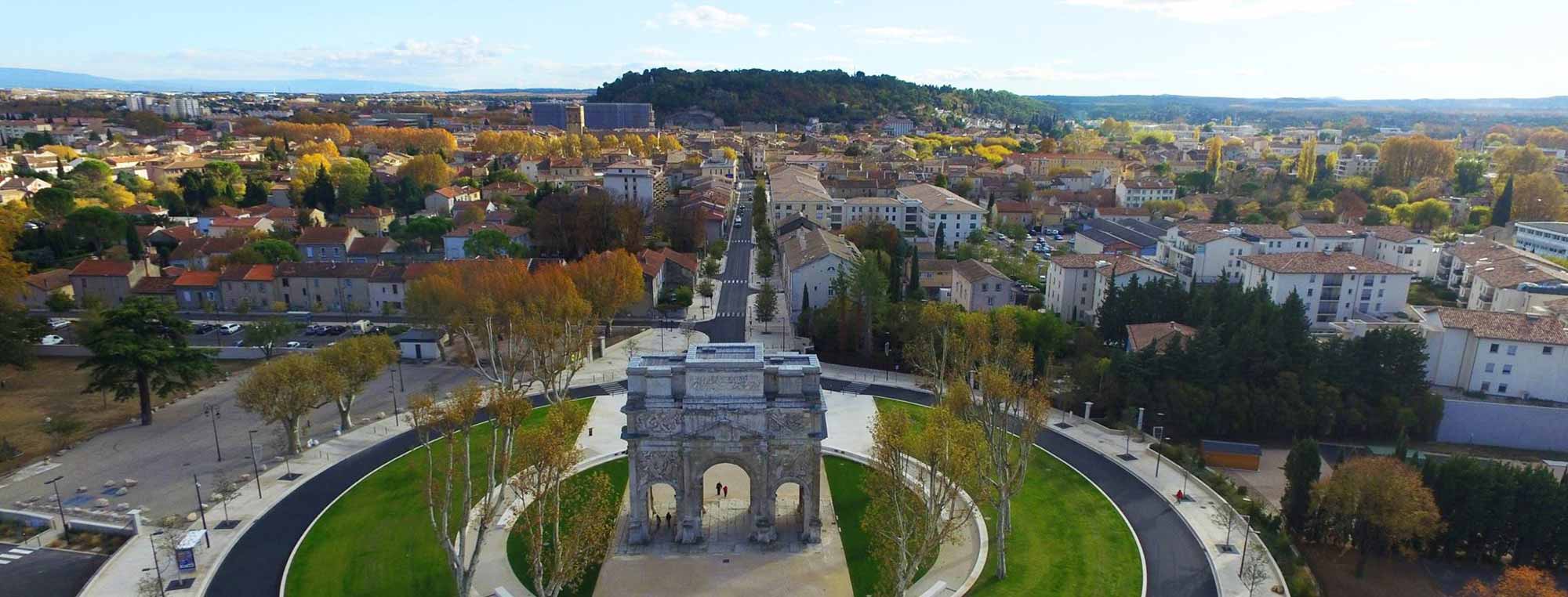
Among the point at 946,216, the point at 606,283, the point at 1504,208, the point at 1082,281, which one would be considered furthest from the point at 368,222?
the point at 1504,208

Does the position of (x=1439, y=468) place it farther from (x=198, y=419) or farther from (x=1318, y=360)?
(x=198, y=419)

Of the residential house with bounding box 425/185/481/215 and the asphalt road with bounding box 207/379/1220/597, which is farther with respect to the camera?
the residential house with bounding box 425/185/481/215

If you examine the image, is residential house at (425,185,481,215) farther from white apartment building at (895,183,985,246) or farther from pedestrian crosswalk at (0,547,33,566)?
pedestrian crosswalk at (0,547,33,566)

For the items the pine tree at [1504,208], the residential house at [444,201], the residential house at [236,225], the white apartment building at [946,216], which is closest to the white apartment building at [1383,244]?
the pine tree at [1504,208]

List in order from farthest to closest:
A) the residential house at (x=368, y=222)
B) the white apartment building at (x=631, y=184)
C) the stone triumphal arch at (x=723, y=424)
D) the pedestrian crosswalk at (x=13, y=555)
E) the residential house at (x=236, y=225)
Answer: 1. the white apartment building at (x=631, y=184)
2. the residential house at (x=368, y=222)
3. the residential house at (x=236, y=225)
4. the pedestrian crosswalk at (x=13, y=555)
5. the stone triumphal arch at (x=723, y=424)

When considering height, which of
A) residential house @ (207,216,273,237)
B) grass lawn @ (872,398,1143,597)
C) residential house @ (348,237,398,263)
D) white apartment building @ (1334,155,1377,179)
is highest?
white apartment building @ (1334,155,1377,179)

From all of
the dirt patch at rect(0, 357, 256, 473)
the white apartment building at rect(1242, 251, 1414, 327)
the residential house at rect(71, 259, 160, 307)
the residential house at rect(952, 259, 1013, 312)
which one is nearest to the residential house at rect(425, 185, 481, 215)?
the residential house at rect(71, 259, 160, 307)

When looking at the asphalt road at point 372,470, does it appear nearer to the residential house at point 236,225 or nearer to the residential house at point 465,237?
the residential house at point 465,237

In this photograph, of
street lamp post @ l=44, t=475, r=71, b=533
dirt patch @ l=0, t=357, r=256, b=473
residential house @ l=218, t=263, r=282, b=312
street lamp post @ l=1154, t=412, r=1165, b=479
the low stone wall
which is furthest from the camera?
residential house @ l=218, t=263, r=282, b=312
